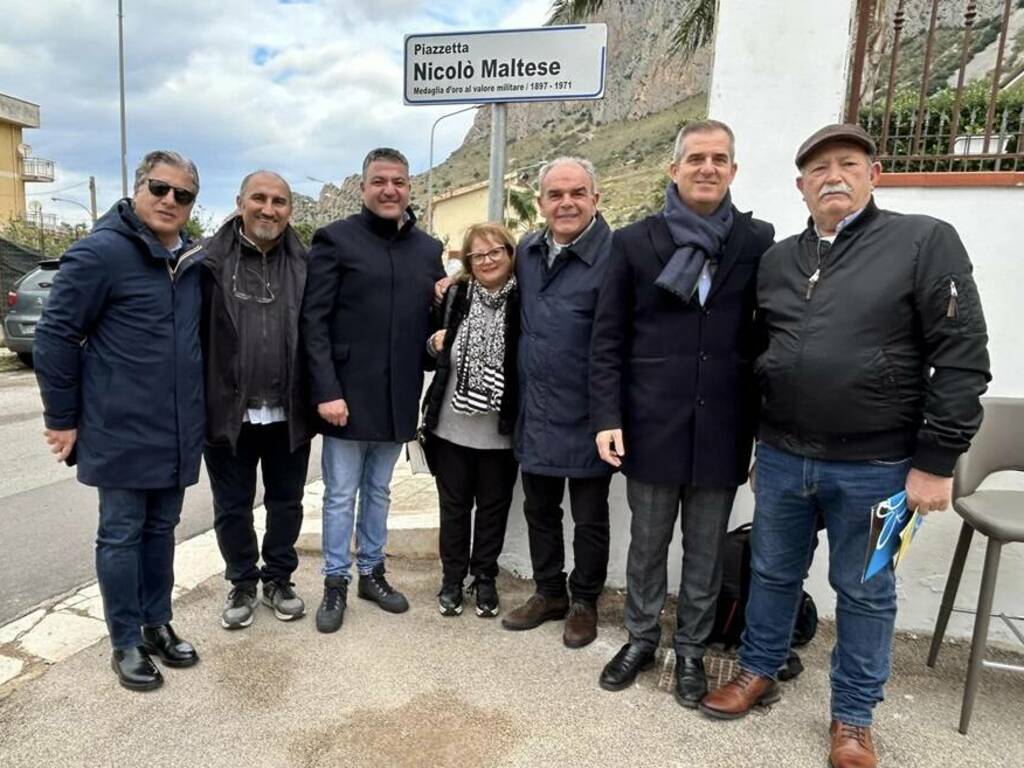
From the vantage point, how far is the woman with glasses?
10.3 feet

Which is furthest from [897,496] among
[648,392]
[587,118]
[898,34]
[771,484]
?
[587,118]

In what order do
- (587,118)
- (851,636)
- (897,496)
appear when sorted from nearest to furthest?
(897,496) < (851,636) < (587,118)

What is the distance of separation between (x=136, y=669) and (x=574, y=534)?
186 centimetres

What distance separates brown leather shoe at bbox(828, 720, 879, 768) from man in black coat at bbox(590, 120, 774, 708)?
1.61 feet

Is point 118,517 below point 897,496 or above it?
below

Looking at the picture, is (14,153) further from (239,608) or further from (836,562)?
(836,562)

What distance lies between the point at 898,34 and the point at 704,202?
1360mm

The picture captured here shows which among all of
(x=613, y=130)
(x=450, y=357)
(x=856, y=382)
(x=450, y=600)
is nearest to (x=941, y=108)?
(x=856, y=382)

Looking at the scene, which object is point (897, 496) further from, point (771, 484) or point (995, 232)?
point (995, 232)

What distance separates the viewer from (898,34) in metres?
3.07

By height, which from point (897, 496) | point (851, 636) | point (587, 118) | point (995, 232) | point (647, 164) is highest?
point (587, 118)

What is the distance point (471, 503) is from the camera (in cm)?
343

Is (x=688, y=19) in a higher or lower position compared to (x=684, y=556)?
higher

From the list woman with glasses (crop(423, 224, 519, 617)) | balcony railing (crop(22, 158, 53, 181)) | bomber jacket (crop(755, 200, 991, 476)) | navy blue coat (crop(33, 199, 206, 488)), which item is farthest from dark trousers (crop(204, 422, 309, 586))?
balcony railing (crop(22, 158, 53, 181))
